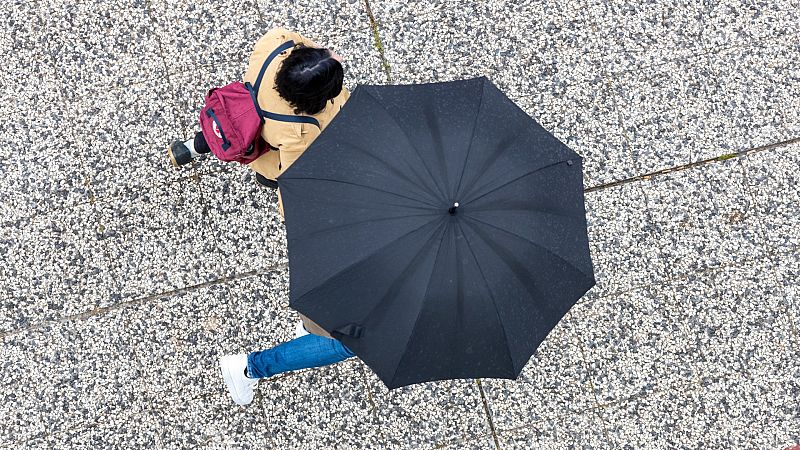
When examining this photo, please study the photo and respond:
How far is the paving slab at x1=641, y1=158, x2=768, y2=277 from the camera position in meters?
3.55

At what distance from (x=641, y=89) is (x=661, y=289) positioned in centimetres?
111

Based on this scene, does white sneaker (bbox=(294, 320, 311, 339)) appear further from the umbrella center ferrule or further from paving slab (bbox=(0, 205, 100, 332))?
the umbrella center ferrule

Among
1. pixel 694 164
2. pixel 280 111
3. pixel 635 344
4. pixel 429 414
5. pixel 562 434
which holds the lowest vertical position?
pixel 429 414

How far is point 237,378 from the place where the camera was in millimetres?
3170

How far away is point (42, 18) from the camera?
11.6ft

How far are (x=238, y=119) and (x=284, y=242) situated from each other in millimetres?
903

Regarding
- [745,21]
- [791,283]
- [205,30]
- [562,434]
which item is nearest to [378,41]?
[205,30]

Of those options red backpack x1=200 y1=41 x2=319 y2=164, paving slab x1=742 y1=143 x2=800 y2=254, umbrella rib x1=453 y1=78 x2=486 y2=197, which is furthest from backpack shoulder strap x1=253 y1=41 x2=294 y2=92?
paving slab x1=742 y1=143 x2=800 y2=254

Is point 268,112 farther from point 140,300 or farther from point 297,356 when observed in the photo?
point 140,300

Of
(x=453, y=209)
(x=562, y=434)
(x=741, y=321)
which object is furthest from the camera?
(x=741, y=321)

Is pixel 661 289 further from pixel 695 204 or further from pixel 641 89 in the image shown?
pixel 641 89

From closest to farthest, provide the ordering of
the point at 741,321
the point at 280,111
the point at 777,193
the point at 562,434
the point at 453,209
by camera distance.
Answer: the point at 453,209 < the point at 280,111 < the point at 562,434 < the point at 741,321 < the point at 777,193

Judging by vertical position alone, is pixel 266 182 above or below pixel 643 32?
below

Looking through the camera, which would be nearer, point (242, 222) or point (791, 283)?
point (242, 222)
